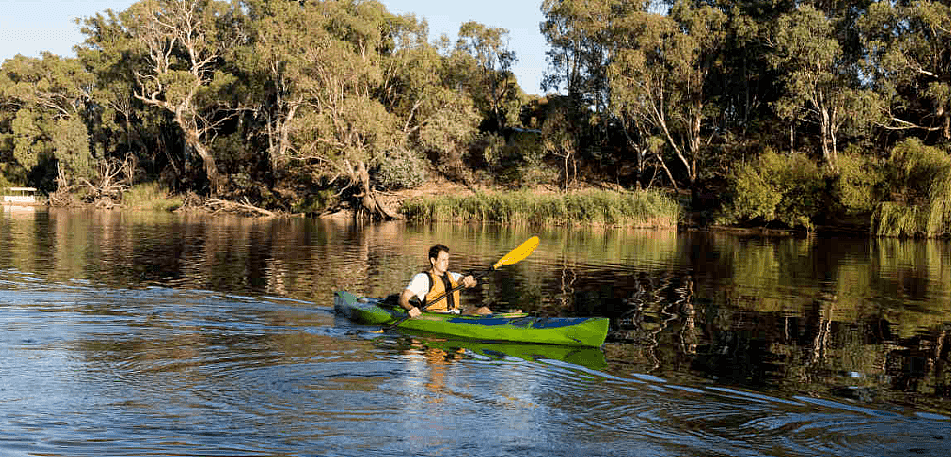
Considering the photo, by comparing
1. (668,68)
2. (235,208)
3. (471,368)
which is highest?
(668,68)

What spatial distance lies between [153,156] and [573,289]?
5215 cm

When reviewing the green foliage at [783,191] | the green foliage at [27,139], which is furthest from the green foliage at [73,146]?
the green foliage at [783,191]

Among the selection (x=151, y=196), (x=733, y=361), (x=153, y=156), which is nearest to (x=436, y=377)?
(x=733, y=361)

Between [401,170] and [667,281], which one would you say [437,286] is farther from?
[401,170]

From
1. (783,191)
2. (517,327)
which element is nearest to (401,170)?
(783,191)

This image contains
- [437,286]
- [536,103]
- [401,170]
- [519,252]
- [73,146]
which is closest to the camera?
[437,286]

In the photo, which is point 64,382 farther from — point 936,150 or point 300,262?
point 936,150

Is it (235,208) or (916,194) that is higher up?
(916,194)

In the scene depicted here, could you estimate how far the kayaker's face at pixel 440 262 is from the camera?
12504 millimetres

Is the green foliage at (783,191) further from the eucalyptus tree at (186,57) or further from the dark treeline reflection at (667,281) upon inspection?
the eucalyptus tree at (186,57)

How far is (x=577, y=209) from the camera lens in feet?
138

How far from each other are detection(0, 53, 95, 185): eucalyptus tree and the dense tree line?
0.20 m

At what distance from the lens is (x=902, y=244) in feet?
108

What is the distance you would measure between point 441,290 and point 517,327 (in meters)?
1.73
